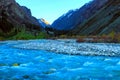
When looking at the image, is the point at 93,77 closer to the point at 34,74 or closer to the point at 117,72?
the point at 117,72

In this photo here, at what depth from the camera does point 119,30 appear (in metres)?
124

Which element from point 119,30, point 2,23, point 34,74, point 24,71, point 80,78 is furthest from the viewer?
point 2,23

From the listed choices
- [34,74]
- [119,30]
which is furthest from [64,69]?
[119,30]

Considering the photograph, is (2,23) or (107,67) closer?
(107,67)

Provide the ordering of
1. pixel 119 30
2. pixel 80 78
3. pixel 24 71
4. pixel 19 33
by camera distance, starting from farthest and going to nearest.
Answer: pixel 19 33 < pixel 119 30 < pixel 24 71 < pixel 80 78

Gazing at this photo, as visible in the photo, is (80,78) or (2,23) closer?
(80,78)

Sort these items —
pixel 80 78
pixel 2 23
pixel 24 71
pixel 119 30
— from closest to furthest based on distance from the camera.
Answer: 1. pixel 80 78
2. pixel 24 71
3. pixel 119 30
4. pixel 2 23

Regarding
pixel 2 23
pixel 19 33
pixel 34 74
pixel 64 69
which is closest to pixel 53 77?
pixel 34 74

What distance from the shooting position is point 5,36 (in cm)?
15350

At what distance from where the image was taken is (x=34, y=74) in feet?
75.3

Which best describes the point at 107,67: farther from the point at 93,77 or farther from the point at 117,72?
the point at 93,77

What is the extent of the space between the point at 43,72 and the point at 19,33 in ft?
430

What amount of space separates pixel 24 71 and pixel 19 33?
427 feet

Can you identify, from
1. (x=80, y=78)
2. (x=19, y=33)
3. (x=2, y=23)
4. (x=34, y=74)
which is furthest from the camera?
(x=2, y=23)
